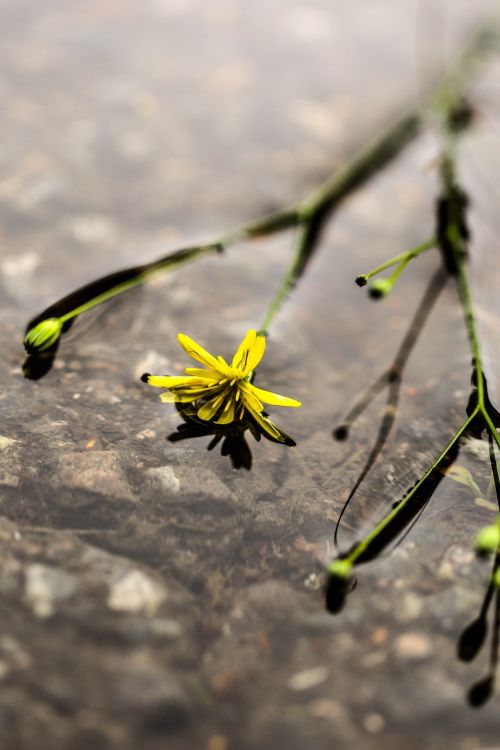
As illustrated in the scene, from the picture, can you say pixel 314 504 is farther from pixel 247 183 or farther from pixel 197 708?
pixel 247 183

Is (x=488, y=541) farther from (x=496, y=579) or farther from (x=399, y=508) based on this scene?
(x=399, y=508)

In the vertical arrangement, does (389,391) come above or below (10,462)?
above

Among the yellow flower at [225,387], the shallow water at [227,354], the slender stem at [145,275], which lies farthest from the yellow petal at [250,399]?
the slender stem at [145,275]

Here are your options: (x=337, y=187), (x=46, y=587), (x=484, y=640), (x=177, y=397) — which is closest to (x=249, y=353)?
(x=177, y=397)

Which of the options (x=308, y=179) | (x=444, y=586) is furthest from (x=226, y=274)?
(x=444, y=586)

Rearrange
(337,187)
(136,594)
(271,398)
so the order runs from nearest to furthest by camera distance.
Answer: (136,594), (271,398), (337,187)

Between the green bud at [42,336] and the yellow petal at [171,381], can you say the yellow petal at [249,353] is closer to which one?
the yellow petal at [171,381]
